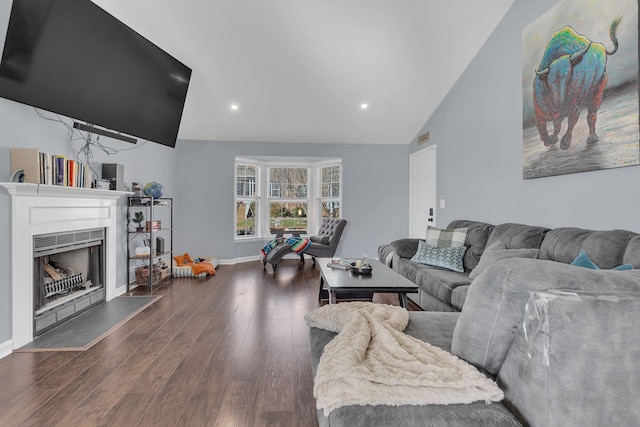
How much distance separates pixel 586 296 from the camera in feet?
2.81

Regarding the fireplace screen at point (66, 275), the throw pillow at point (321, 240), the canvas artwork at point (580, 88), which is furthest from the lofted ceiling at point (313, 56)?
the fireplace screen at point (66, 275)

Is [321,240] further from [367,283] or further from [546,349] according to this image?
[546,349]

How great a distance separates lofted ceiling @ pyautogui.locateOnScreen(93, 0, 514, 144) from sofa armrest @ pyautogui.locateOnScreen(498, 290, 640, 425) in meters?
3.49

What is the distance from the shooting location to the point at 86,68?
2.80 meters

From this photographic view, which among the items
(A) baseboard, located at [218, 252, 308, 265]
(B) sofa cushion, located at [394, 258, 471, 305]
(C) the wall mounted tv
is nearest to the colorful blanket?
(A) baseboard, located at [218, 252, 308, 265]

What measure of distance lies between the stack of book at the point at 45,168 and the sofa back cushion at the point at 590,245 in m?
3.76

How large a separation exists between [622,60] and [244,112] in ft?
14.4

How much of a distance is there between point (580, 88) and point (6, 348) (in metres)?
4.50

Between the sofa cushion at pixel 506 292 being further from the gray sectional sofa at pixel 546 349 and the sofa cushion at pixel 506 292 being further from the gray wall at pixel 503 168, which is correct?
the gray wall at pixel 503 168

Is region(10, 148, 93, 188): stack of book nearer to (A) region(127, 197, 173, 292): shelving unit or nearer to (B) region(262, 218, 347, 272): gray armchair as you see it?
(A) region(127, 197, 173, 292): shelving unit

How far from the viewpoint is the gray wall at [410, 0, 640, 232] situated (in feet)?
7.77

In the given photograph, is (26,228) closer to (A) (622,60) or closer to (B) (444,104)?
(A) (622,60)

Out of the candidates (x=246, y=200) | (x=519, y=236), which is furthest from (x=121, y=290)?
(x=519, y=236)

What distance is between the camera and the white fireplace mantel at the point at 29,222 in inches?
95.2
